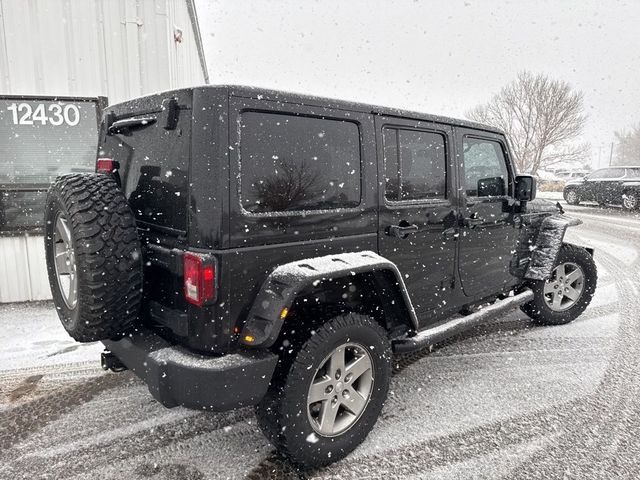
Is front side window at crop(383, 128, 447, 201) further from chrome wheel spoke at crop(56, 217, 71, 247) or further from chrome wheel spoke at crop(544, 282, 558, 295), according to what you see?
chrome wheel spoke at crop(544, 282, 558, 295)

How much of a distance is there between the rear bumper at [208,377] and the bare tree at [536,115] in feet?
102

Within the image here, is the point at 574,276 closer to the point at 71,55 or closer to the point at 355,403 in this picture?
the point at 355,403

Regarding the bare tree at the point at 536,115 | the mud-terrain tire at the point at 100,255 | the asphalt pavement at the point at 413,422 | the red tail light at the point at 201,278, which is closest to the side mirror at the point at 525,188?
the asphalt pavement at the point at 413,422

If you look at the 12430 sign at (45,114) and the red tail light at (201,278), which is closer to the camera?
the red tail light at (201,278)

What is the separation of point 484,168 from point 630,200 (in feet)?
50.8

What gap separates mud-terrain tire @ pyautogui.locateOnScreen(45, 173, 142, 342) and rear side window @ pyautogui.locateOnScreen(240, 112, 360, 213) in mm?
651

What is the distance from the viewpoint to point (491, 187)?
12.3ft

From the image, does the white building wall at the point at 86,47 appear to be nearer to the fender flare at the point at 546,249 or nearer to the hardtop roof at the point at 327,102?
the hardtop roof at the point at 327,102

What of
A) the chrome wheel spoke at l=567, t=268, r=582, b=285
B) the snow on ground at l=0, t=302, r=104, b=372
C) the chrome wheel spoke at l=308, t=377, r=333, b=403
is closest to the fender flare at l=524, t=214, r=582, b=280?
the chrome wheel spoke at l=567, t=268, r=582, b=285

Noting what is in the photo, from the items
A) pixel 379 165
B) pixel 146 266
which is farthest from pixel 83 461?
pixel 379 165

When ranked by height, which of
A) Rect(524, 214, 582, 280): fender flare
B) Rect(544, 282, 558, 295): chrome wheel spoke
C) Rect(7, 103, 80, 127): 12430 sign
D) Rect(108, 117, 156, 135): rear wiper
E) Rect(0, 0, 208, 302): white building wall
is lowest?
Rect(544, 282, 558, 295): chrome wheel spoke

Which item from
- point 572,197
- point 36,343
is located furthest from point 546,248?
point 572,197

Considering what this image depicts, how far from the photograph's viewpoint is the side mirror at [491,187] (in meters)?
3.62

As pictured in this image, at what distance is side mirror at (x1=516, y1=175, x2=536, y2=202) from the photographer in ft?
12.5
